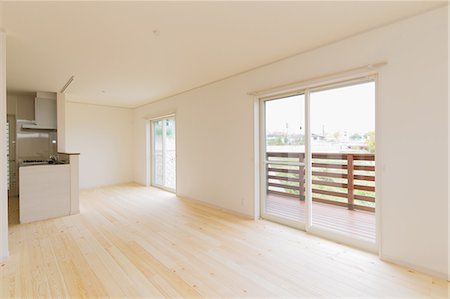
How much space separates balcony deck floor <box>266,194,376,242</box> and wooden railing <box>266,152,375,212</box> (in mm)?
78

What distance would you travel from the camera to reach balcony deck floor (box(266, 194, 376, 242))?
112 inches

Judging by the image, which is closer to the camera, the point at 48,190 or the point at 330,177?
the point at 330,177

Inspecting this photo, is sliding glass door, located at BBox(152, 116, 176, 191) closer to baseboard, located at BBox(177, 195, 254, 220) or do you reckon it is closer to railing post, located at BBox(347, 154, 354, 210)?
baseboard, located at BBox(177, 195, 254, 220)

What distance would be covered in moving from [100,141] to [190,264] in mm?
5795

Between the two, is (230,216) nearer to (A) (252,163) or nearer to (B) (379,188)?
(A) (252,163)

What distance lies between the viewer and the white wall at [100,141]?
6.50m

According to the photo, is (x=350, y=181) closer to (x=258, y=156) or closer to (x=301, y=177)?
(x=301, y=177)

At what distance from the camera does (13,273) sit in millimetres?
2270

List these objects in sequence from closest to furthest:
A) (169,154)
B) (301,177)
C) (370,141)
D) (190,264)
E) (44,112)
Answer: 1. (190,264)
2. (370,141)
3. (301,177)
4. (44,112)
5. (169,154)

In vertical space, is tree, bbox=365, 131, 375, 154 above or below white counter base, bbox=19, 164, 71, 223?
above

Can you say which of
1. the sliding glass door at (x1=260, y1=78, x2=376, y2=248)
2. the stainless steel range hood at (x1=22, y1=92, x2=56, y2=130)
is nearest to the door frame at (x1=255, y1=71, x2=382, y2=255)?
the sliding glass door at (x1=260, y1=78, x2=376, y2=248)

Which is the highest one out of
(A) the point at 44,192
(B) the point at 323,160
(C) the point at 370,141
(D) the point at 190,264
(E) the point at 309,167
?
(C) the point at 370,141

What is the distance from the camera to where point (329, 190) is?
316 cm

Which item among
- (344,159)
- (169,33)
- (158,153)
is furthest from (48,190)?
(344,159)
